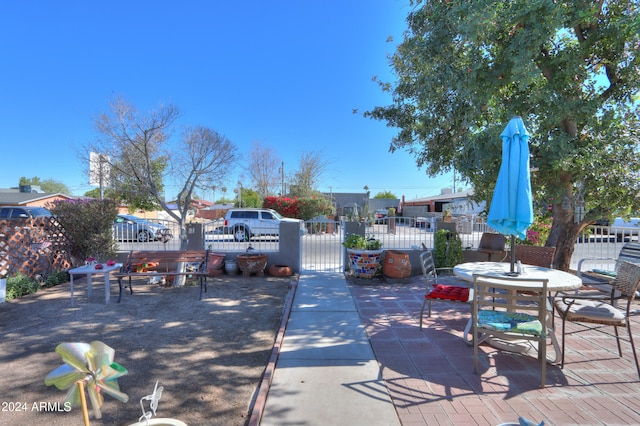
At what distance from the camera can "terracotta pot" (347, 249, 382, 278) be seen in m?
7.19

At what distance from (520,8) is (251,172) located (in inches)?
1001

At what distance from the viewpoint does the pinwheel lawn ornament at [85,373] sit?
138 cm

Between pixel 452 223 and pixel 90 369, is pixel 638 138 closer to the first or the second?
pixel 452 223

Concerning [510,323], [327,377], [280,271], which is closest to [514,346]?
[510,323]

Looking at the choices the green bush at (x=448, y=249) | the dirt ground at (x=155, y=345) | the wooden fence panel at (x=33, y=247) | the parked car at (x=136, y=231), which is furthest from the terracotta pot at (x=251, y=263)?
the green bush at (x=448, y=249)

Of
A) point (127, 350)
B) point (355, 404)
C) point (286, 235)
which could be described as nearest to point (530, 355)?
point (355, 404)

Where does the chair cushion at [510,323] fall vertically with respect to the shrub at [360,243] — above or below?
below

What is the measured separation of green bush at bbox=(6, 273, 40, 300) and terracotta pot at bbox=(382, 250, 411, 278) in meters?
6.93

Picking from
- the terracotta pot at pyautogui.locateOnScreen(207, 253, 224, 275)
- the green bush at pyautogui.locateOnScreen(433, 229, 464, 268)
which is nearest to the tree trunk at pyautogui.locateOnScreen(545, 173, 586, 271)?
the green bush at pyautogui.locateOnScreen(433, 229, 464, 268)

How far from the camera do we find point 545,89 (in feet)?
17.9

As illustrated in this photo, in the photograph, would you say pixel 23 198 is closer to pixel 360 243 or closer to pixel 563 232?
pixel 360 243

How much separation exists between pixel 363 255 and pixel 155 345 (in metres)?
4.46

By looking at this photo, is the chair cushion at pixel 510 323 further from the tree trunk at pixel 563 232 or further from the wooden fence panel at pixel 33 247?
the wooden fence panel at pixel 33 247

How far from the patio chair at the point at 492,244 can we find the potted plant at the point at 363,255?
8.17ft
